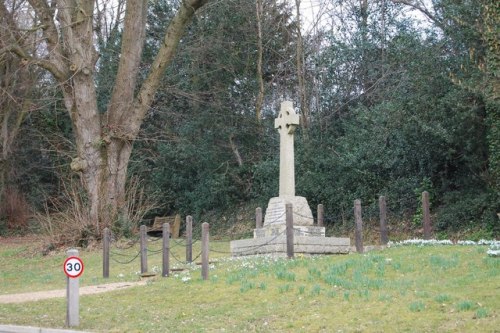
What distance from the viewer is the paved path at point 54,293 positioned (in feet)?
49.5

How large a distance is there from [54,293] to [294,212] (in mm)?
7360

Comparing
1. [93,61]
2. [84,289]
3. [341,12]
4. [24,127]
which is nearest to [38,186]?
[24,127]

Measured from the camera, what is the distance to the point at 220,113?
35562mm

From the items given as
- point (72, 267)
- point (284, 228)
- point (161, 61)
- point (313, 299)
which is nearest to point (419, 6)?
point (161, 61)

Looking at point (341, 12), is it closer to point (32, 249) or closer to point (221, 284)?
point (32, 249)

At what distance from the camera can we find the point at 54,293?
15.9 m

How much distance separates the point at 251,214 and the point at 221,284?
65.9ft

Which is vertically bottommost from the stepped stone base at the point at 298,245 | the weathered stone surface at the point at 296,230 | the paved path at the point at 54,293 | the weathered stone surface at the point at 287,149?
the paved path at the point at 54,293

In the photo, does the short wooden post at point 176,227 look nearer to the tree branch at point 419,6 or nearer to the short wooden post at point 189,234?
the tree branch at point 419,6

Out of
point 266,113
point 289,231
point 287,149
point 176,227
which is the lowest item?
point 176,227

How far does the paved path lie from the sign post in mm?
3780

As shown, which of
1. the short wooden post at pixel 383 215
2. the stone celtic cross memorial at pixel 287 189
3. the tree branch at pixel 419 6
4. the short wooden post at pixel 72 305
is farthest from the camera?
the tree branch at pixel 419 6

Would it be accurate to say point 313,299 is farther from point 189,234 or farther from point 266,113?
point 266,113

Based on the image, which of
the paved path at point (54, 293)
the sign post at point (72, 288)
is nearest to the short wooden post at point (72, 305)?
the sign post at point (72, 288)
